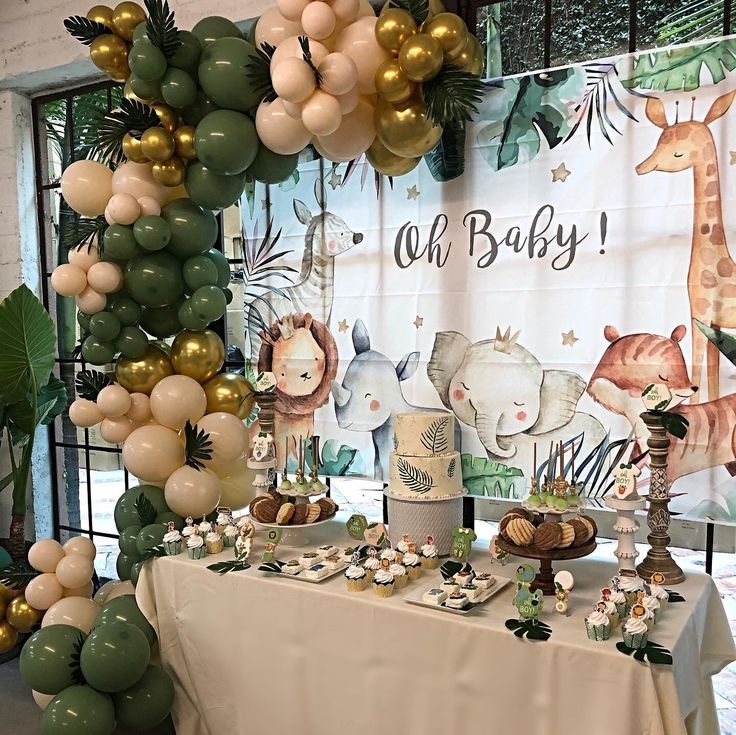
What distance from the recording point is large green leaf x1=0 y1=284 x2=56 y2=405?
9.46 feet

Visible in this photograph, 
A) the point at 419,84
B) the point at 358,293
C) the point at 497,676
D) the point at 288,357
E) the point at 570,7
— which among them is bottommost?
the point at 497,676

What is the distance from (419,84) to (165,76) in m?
0.73

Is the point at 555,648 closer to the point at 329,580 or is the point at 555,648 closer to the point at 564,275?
the point at 329,580

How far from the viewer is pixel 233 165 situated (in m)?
2.04

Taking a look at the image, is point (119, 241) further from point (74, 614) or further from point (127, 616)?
point (74, 614)

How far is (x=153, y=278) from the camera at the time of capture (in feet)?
7.22

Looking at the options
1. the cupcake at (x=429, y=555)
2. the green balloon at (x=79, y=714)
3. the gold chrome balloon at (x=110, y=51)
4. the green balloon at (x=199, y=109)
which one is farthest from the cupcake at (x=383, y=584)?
the gold chrome balloon at (x=110, y=51)

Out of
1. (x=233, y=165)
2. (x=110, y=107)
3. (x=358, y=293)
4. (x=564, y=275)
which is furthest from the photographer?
(x=110, y=107)

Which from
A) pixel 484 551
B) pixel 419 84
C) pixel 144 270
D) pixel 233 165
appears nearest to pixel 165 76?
pixel 233 165

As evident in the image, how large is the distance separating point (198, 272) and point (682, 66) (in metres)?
1.52

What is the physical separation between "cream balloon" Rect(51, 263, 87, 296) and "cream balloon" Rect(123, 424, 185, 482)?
0.48 metres

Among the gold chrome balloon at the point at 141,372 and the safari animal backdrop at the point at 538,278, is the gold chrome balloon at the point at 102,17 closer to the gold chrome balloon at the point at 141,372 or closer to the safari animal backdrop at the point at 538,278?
the safari animal backdrop at the point at 538,278

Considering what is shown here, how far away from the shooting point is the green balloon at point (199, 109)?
83.7 inches

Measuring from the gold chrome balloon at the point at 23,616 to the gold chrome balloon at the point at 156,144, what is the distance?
63.2 inches
